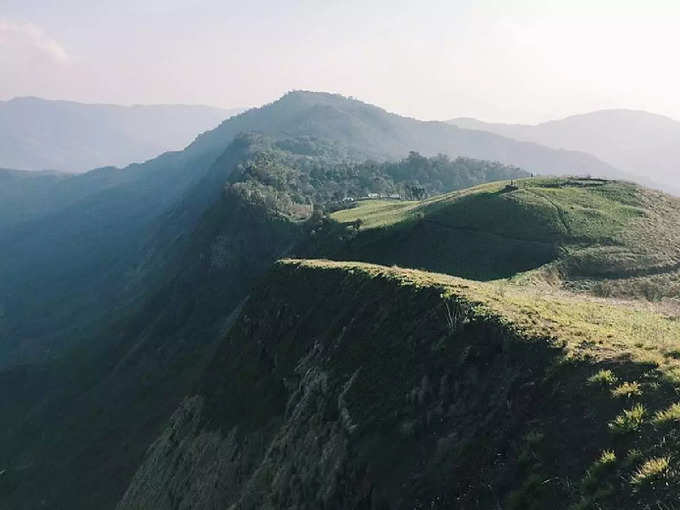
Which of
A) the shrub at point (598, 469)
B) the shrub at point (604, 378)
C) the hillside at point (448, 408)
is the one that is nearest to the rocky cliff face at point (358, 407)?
the hillside at point (448, 408)

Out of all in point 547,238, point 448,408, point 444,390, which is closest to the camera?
point 448,408

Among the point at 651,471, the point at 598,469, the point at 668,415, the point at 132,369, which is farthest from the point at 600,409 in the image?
the point at 132,369

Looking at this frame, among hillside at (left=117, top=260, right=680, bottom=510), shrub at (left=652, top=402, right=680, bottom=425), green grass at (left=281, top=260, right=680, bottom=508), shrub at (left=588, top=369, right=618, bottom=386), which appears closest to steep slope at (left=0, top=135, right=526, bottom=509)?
hillside at (left=117, top=260, right=680, bottom=510)

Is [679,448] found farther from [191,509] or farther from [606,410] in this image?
[191,509]

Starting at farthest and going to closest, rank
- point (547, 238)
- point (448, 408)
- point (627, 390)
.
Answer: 1. point (547, 238)
2. point (448, 408)
3. point (627, 390)

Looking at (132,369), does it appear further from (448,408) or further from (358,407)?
(448,408)
